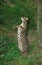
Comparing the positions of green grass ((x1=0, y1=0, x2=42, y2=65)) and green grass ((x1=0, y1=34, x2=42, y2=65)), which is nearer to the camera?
green grass ((x1=0, y1=34, x2=42, y2=65))

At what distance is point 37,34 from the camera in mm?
7020

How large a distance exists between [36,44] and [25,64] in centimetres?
109

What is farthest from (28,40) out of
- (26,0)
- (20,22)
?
(26,0)

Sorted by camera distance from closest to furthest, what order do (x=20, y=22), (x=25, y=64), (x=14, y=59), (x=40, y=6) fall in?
(x=25, y=64) → (x=14, y=59) → (x=40, y=6) → (x=20, y=22)

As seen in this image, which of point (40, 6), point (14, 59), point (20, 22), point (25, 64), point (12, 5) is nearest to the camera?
point (25, 64)

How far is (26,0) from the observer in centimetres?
816

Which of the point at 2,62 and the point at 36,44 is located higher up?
the point at 36,44

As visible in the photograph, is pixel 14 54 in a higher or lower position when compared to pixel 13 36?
lower

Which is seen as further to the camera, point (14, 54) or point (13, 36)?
point (13, 36)

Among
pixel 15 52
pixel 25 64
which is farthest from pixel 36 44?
pixel 25 64

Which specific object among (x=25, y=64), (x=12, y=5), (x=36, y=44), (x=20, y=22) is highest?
(x=12, y=5)

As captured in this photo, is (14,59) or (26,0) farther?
(26,0)

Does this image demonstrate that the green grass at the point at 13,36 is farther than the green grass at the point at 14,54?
Yes

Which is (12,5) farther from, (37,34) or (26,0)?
(37,34)
